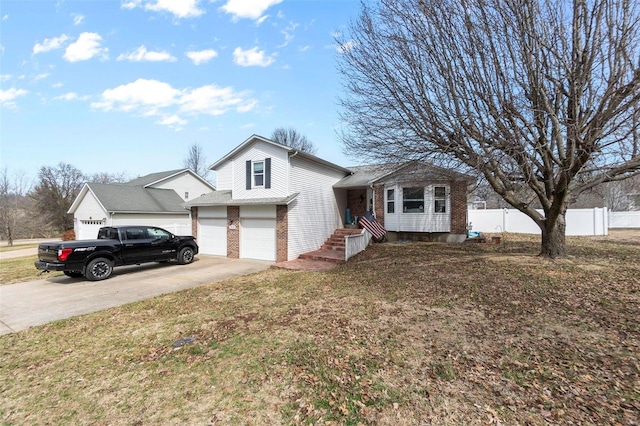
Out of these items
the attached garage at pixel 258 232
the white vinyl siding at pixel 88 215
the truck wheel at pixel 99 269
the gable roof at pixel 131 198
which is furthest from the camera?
the white vinyl siding at pixel 88 215

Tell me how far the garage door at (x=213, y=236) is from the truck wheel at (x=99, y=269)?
536 centimetres

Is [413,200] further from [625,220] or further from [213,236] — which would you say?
[625,220]

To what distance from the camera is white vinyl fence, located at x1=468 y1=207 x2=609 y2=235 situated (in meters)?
17.5

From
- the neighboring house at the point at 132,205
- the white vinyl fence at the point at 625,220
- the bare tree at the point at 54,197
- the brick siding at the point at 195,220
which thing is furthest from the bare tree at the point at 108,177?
the white vinyl fence at the point at 625,220

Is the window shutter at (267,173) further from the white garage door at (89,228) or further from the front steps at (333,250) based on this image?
the white garage door at (89,228)

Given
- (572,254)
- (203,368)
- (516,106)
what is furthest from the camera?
(572,254)

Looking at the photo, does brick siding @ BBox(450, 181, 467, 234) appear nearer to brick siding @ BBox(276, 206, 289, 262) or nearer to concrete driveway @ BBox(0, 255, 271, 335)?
brick siding @ BBox(276, 206, 289, 262)

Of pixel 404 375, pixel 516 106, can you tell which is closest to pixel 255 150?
pixel 516 106

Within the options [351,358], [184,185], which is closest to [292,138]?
[184,185]

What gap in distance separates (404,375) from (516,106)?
7.26 meters

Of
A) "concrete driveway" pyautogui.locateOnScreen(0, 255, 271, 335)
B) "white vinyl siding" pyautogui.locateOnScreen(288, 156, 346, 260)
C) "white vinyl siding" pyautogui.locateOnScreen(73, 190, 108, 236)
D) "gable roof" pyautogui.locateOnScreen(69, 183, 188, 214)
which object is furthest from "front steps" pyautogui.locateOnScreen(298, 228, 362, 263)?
"white vinyl siding" pyautogui.locateOnScreen(73, 190, 108, 236)

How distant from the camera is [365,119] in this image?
9.45m

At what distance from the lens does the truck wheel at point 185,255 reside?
40.4 feet

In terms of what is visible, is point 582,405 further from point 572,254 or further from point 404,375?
point 572,254
